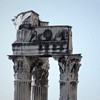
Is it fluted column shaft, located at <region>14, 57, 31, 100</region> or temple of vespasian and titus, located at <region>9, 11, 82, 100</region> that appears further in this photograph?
fluted column shaft, located at <region>14, 57, 31, 100</region>

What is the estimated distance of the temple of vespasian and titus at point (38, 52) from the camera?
89.4 feet

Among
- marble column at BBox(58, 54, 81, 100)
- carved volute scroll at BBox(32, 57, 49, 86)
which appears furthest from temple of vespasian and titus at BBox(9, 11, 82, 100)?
carved volute scroll at BBox(32, 57, 49, 86)

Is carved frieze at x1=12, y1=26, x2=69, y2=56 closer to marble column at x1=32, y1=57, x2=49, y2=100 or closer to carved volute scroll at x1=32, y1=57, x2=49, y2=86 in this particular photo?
marble column at x1=32, y1=57, x2=49, y2=100

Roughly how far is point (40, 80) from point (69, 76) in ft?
11.6

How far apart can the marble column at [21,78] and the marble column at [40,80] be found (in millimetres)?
1947

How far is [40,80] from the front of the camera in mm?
30328

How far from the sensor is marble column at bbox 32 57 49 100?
3002 cm

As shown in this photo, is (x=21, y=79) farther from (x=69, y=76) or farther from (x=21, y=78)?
(x=69, y=76)

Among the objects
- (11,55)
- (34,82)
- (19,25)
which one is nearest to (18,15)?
(19,25)

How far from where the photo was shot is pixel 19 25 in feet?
93.4

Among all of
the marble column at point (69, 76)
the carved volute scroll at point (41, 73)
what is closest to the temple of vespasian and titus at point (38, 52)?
the marble column at point (69, 76)

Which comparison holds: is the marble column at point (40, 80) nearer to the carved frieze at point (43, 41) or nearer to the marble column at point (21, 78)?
the marble column at point (21, 78)

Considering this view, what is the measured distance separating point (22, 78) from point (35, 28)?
9.35 ft

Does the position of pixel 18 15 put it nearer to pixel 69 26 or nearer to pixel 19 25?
pixel 19 25
